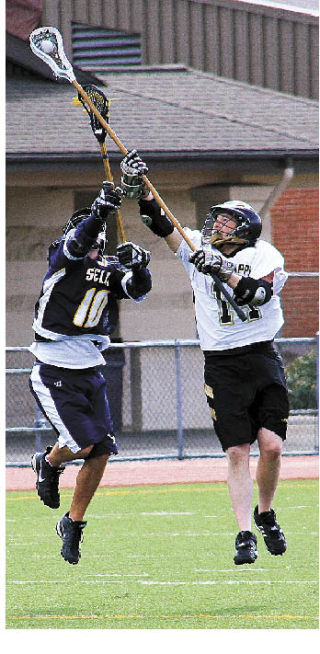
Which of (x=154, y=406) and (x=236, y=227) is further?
(x=154, y=406)

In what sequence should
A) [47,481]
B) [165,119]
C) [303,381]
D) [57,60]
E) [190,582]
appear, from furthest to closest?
1. [165,119]
2. [303,381]
3. [190,582]
4. [47,481]
5. [57,60]

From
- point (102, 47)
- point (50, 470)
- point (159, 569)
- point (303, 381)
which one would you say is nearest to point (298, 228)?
point (102, 47)

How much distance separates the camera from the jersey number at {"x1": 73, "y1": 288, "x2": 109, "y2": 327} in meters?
7.13

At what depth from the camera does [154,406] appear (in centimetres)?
1598

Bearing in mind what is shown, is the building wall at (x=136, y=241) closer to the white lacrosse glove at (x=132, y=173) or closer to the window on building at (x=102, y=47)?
the window on building at (x=102, y=47)

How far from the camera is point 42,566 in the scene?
29.0 ft

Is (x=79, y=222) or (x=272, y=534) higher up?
(x=79, y=222)

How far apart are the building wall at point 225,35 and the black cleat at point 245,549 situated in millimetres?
14115

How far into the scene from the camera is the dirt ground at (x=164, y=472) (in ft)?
45.1

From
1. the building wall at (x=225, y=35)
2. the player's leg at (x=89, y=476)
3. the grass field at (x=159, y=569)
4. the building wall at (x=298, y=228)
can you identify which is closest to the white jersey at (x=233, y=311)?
the player's leg at (x=89, y=476)

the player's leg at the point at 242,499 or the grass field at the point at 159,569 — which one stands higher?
the player's leg at the point at 242,499

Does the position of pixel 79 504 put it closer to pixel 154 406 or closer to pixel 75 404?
pixel 75 404

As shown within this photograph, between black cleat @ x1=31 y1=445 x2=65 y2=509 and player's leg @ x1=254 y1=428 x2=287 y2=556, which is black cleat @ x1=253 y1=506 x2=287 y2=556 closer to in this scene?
player's leg @ x1=254 y1=428 x2=287 y2=556

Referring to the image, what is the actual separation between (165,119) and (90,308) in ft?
34.8
